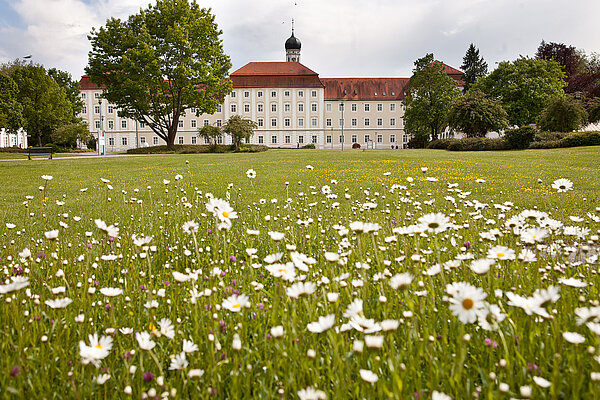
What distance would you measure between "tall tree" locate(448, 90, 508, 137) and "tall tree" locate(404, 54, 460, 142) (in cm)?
980

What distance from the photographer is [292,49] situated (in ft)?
269

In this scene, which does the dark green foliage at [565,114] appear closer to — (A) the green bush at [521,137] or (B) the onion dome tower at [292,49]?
(A) the green bush at [521,137]

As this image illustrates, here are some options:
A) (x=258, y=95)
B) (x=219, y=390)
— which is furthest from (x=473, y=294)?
(x=258, y=95)

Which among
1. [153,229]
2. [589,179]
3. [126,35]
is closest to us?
[153,229]

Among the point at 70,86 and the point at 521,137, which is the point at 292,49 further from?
the point at 521,137

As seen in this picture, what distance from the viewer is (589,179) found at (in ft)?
30.1

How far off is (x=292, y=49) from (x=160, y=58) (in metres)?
52.5

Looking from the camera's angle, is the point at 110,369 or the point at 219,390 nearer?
the point at 219,390

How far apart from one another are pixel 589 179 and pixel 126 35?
35.9m

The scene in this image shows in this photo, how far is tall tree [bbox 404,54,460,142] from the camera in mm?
46562

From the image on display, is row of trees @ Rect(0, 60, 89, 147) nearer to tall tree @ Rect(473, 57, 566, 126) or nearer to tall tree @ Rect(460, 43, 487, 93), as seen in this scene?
tall tree @ Rect(473, 57, 566, 126)

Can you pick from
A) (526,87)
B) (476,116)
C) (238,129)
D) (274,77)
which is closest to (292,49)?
(274,77)

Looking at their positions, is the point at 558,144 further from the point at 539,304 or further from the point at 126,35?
the point at 126,35

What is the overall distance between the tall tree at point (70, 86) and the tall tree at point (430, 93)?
55229mm
